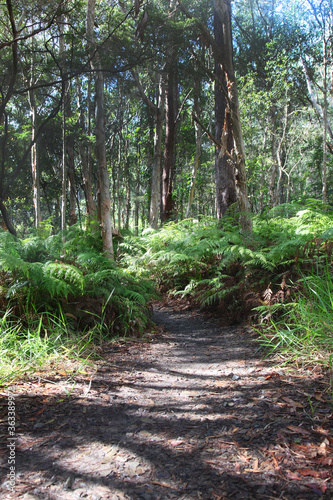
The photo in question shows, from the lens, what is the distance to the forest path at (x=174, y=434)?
60.4 inches

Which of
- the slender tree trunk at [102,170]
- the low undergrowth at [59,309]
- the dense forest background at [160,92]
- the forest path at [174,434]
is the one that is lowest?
the forest path at [174,434]

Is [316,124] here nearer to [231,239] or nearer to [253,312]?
[231,239]

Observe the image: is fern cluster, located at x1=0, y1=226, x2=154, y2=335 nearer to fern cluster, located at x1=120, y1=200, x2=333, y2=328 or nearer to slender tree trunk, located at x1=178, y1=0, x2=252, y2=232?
fern cluster, located at x1=120, y1=200, x2=333, y2=328

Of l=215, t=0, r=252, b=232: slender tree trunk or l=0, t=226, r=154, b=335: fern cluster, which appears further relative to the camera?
l=215, t=0, r=252, b=232: slender tree trunk

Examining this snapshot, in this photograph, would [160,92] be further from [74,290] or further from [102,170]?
[74,290]

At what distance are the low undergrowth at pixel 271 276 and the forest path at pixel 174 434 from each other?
437 mm

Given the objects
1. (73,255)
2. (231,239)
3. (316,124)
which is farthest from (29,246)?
(316,124)

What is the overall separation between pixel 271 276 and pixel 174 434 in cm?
312

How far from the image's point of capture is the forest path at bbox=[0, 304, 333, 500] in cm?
153

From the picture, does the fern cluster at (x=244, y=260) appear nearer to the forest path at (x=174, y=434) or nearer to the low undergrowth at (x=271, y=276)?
the low undergrowth at (x=271, y=276)

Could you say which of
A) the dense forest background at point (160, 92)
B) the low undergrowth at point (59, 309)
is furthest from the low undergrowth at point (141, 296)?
the dense forest background at point (160, 92)

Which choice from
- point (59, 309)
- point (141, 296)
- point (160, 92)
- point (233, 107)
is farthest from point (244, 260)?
point (160, 92)

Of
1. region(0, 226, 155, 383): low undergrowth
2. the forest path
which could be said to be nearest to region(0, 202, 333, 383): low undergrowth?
region(0, 226, 155, 383): low undergrowth

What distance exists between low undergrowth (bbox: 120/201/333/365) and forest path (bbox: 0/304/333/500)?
17.2 inches
